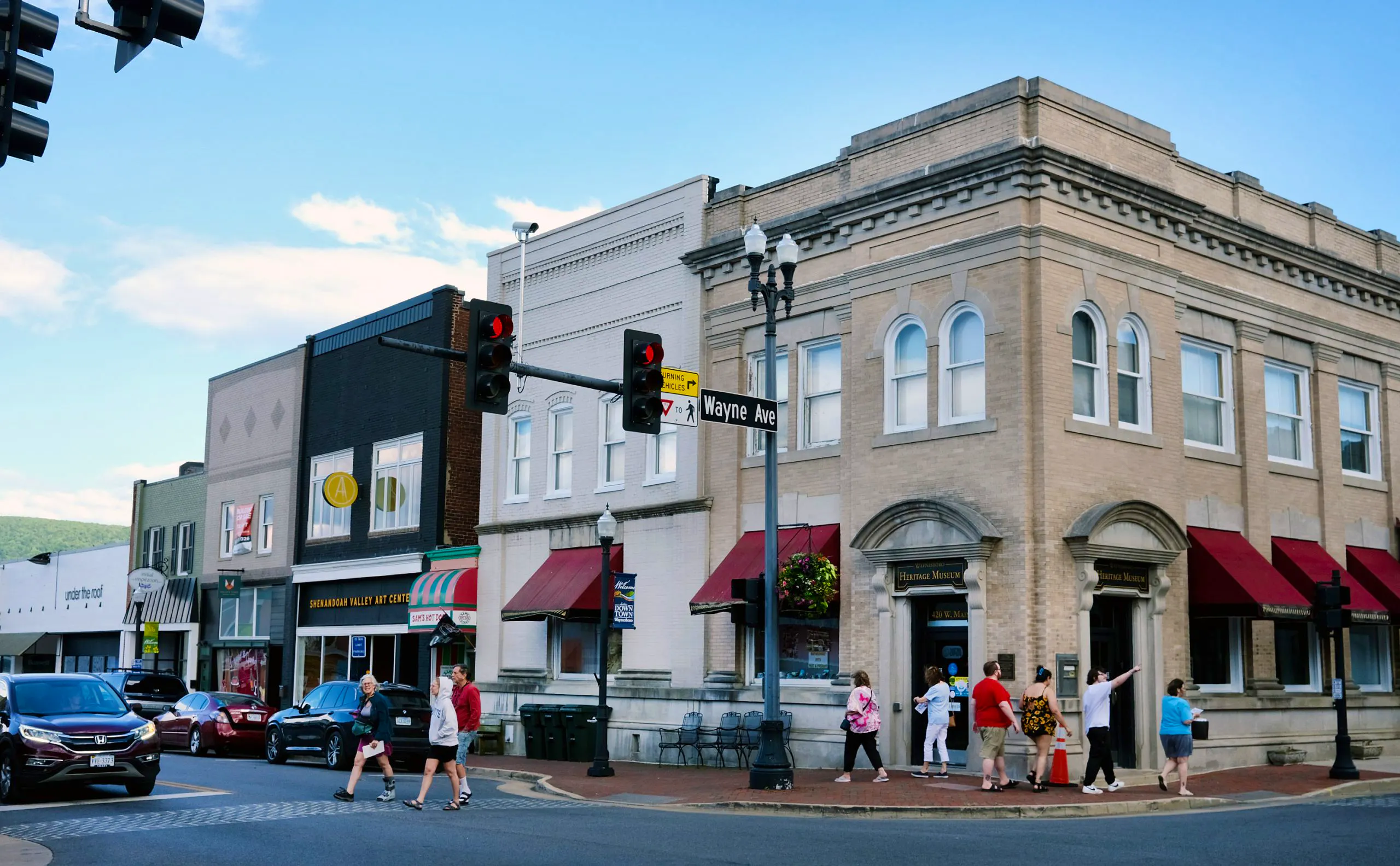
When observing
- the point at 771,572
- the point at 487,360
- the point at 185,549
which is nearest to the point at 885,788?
the point at 771,572

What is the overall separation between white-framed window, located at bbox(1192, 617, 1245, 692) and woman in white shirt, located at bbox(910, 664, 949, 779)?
4972 mm

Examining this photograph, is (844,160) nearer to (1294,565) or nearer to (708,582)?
(708,582)

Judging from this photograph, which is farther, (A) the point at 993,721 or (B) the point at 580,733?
(B) the point at 580,733

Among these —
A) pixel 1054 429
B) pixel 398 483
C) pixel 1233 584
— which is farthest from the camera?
pixel 398 483

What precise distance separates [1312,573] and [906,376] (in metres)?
7.97

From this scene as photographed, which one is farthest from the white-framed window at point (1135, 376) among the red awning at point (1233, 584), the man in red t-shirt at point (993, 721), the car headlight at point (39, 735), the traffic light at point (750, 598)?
the car headlight at point (39, 735)

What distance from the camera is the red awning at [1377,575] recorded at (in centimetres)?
2519

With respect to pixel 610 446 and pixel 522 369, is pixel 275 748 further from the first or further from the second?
pixel 522 369

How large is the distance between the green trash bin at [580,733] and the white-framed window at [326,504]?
11.9 m

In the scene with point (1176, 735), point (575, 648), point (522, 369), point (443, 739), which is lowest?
point (443, 739)

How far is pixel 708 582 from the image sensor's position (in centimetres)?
2419

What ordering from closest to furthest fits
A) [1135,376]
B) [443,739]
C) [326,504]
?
[443,739] → [1135,376] → [326,504]

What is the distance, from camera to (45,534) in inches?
6063

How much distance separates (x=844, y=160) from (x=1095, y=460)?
675 centimetres
